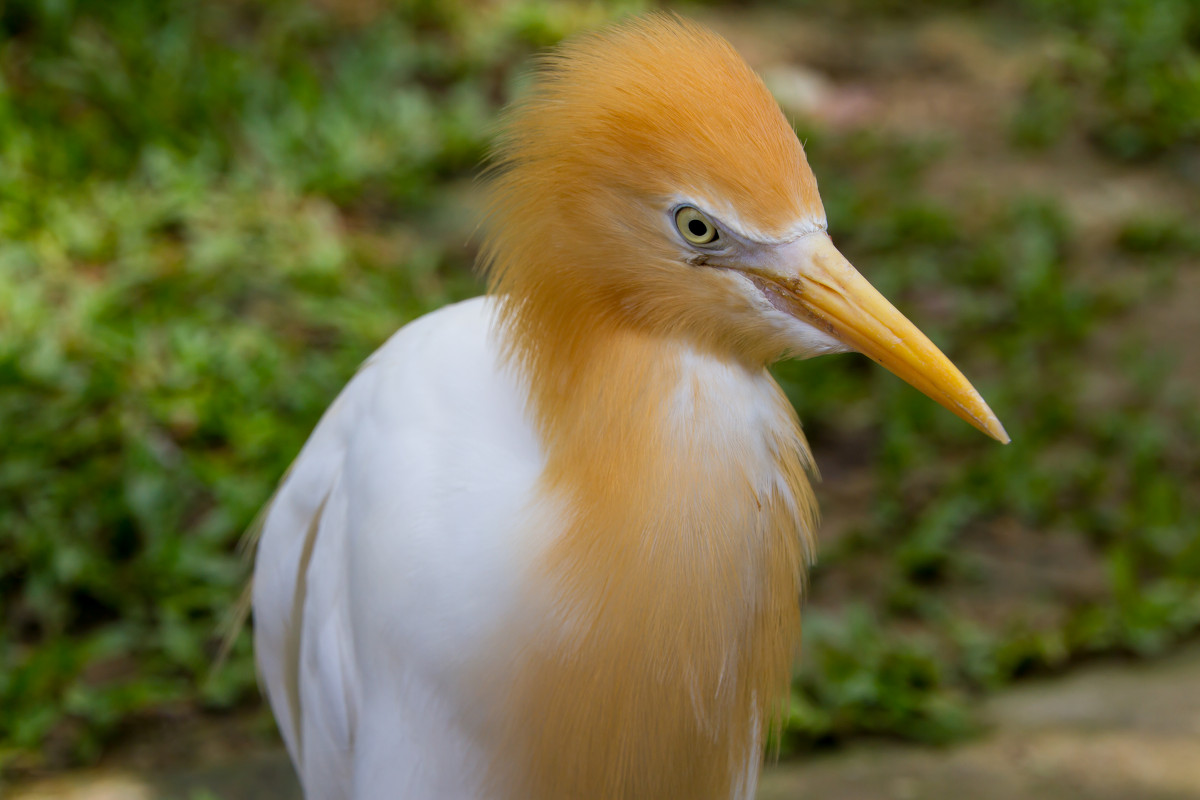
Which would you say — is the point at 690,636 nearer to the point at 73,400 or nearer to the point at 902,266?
the point at 73,400

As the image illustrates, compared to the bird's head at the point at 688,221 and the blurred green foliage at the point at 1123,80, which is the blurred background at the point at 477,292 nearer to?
the blurred green foliage at the point at 1123,80

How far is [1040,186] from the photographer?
14.3ft

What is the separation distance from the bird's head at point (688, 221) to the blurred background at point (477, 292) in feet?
4.66

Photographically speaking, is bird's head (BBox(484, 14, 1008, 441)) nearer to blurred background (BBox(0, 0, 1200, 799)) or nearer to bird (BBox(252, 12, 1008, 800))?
bird (BBox(252, 12, 1008, 800))

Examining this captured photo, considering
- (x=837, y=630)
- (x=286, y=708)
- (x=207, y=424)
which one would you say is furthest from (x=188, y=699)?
(x=837, y=630)

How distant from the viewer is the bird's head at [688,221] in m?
1.32

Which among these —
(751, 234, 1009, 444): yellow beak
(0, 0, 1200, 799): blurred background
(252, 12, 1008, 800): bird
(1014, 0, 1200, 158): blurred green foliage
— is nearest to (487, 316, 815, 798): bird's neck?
(252, 12, 1008, 800): bird

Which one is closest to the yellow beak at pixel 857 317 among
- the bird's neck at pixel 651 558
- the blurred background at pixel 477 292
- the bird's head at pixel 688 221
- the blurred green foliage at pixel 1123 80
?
the bird's head at pixel 688 221

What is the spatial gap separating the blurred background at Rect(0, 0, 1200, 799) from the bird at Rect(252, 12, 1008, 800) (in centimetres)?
102

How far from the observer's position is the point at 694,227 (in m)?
1.35

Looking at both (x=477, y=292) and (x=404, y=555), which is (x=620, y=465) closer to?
(x=404, y=555)

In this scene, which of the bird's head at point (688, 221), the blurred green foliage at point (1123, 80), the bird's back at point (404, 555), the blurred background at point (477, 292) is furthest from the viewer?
the blurred green foliage at point (1123, 80)

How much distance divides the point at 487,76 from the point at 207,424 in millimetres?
2138

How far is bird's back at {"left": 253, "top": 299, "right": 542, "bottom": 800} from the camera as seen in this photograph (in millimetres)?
1525
